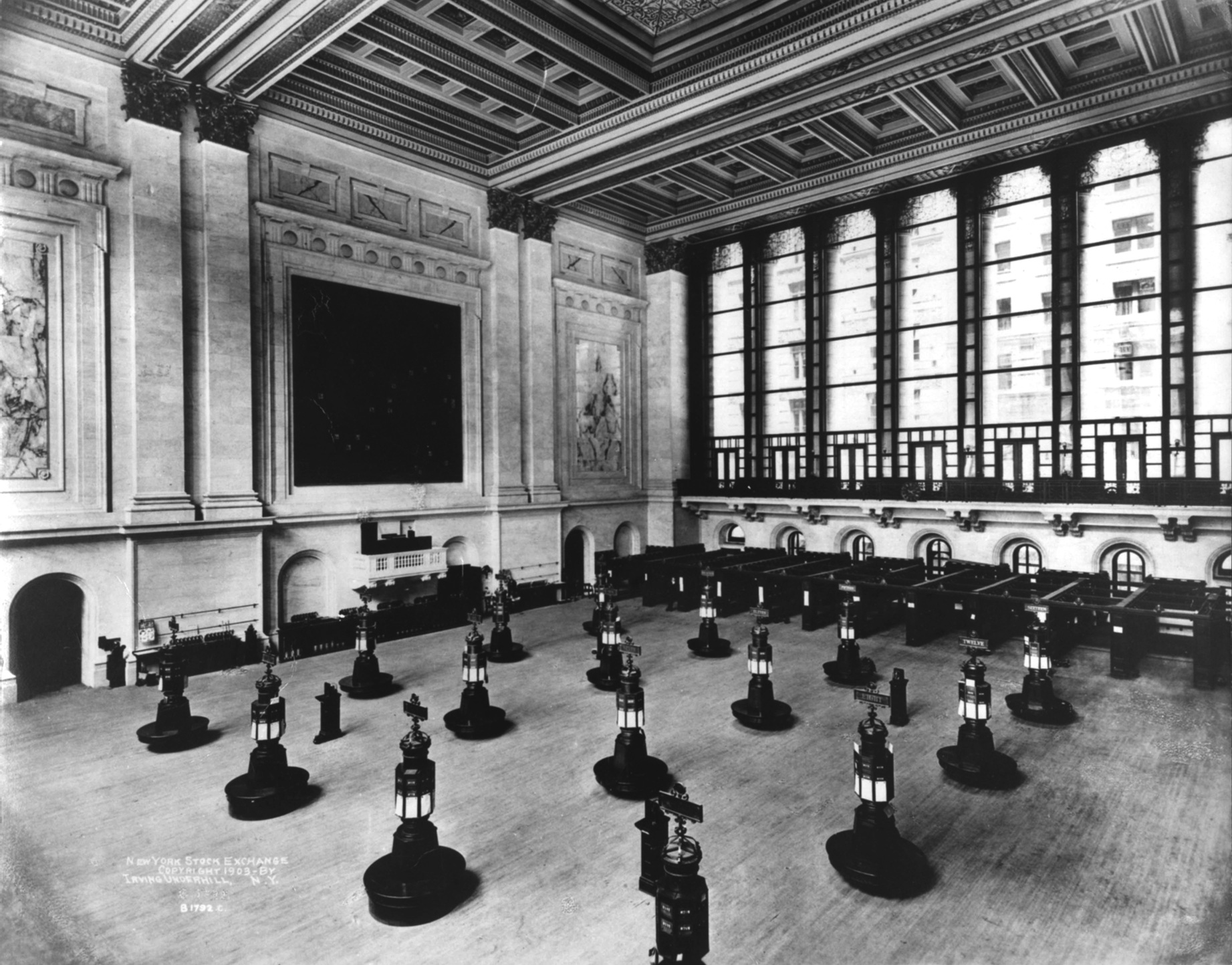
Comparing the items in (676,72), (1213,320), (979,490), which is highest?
(676,72)

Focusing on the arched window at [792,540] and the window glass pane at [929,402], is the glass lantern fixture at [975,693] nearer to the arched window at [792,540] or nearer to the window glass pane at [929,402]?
the window glass pane at [929,402]

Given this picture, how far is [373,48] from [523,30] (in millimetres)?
2535

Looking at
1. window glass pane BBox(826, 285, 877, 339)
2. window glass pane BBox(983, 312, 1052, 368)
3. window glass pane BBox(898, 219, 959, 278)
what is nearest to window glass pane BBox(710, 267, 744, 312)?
window glass pane BBox(826, 285, 877, 339)

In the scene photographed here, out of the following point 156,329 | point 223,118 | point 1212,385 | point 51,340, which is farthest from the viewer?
point 1212,385

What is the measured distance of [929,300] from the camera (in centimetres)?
1558

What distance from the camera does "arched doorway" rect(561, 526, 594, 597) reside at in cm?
1730

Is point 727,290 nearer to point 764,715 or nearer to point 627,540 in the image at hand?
point 627,540

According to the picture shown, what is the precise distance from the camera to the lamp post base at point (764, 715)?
754cm

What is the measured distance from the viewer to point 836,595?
512 inches

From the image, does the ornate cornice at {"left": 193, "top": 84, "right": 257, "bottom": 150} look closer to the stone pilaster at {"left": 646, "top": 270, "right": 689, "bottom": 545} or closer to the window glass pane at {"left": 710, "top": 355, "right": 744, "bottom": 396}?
the stone pilaster at {"left": 646, "top": 270, "right": 689, "bottom": 545}

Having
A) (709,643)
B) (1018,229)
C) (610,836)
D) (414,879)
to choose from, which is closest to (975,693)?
(610,836)

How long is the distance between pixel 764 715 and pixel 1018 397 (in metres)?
10.2

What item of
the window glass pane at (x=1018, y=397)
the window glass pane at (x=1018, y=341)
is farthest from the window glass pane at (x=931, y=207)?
the window glass pane at (x=1018, y=397)

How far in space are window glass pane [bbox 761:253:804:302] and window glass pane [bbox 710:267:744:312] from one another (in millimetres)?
656
